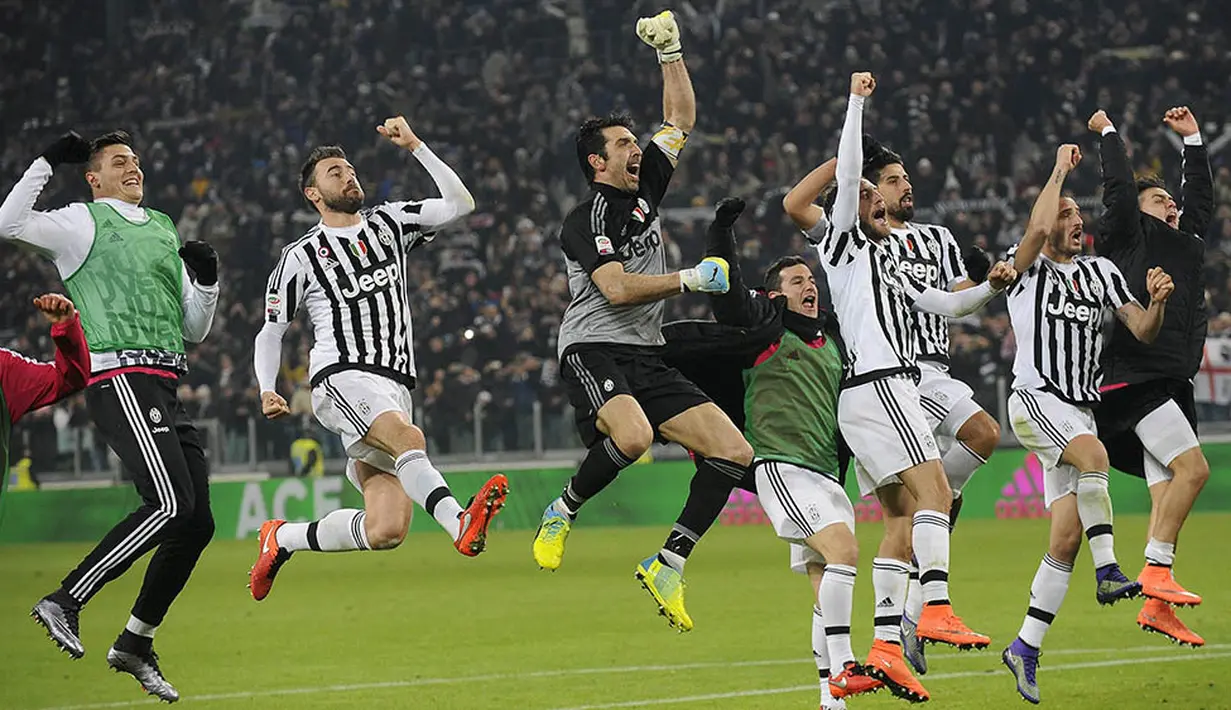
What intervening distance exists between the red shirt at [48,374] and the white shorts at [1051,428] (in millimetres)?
5098

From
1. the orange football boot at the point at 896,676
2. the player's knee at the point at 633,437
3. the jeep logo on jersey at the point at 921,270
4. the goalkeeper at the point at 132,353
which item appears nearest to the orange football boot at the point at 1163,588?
the orange football boot at the point at 896,676

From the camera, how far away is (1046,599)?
9.22 metres

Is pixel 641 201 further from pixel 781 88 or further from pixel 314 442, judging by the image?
pixel 781 88

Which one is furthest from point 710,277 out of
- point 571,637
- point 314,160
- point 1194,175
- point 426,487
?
point 571,637

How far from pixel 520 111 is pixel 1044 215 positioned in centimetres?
2266

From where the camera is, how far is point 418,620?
46.0 ft

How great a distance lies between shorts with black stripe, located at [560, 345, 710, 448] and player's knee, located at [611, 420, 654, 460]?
0.22 m

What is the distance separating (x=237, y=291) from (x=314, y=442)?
5834 millimetres

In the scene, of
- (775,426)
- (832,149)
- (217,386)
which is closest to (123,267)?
(775,426)

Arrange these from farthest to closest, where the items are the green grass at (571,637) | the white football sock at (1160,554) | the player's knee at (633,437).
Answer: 1. the green grass at (571,637)
2. the white football sock at (1160,554)
3. the player's knee at (633,437)

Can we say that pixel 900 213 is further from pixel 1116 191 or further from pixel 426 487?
pixel 426 487

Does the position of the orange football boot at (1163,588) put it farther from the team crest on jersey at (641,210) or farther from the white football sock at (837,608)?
the team crest on jersey at (641,210)

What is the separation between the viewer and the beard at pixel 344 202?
8.54 metres

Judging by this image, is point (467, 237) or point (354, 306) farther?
point (467, 237)
